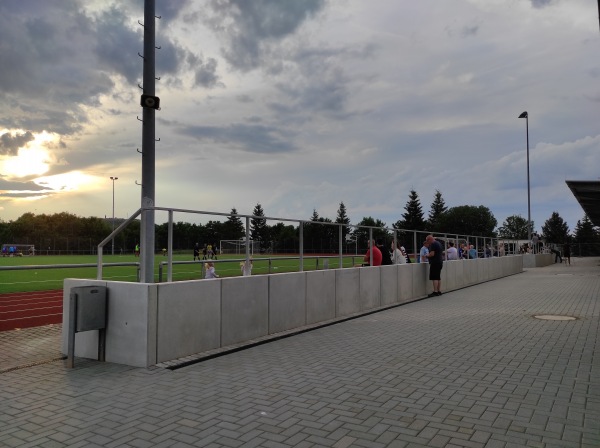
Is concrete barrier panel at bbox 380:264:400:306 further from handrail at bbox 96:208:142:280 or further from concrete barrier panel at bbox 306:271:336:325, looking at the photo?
handrail at bbox 96:208:142:280

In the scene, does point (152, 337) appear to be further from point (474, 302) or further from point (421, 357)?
point (474, 302)

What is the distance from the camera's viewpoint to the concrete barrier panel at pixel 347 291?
34.1ft

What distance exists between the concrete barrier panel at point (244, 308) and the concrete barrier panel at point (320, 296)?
1352 millimetres

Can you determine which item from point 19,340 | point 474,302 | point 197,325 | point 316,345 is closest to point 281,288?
point 316,345

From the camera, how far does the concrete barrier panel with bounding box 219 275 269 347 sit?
24.3 ft

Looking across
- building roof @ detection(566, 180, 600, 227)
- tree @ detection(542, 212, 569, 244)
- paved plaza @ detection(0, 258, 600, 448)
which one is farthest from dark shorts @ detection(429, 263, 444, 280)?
tree @ detection(542, 212, 569, 244)

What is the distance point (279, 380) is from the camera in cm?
562

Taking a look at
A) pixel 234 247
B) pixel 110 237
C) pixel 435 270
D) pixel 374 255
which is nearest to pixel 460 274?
pixel 435 270

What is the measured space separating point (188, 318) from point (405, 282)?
8.54 metres

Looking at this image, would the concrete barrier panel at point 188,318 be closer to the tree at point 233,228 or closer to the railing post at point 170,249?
the railing post at point 170,249

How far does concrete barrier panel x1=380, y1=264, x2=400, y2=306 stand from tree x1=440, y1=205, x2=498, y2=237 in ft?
386

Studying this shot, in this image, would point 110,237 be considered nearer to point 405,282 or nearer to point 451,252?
point 405,282

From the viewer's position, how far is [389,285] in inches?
506

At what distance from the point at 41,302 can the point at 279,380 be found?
1204cm
